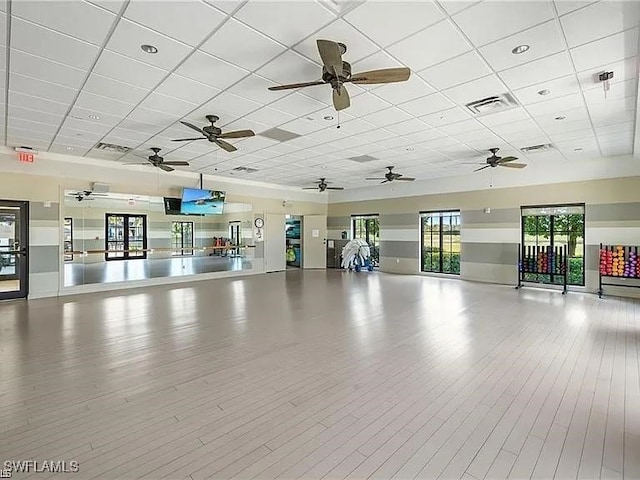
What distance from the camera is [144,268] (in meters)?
9.87

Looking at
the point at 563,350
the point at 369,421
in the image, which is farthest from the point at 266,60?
the point at 563,350

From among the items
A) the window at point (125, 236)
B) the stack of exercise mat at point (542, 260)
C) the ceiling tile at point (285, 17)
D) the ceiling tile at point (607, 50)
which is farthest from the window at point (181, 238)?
the ceiling tile at point (607, 50)

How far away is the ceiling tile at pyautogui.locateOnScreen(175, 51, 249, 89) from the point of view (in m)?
3.79

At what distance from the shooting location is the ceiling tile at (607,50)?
3328 mm

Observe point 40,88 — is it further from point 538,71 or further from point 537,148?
point 537,148

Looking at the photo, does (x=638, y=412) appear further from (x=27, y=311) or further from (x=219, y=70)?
(x=27, y=311)

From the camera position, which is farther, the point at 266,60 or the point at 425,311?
the point at 425,311

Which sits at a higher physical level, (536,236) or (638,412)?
(536,236)

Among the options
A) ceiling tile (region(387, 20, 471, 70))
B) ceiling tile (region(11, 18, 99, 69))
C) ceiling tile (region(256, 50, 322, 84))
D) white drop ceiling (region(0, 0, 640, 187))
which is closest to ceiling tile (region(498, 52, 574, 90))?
white drop ceiling (region(0, 0, 640, 187))

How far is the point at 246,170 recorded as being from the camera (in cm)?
1010

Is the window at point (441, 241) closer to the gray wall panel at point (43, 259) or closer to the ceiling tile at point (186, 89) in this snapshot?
the ceiling tile at point (186, 89)

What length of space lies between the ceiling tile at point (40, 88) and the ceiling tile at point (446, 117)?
525cm

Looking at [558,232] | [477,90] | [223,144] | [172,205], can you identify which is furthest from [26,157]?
[558,232]

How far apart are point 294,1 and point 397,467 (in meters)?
3.59
